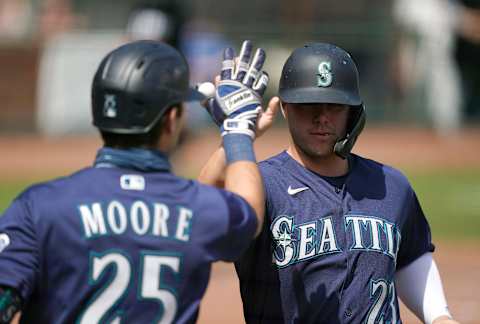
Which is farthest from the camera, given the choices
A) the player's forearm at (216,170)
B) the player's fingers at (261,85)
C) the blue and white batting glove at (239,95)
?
the player's forearm at (216,170)

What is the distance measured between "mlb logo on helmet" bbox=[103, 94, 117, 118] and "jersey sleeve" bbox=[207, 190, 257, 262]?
0.43 m

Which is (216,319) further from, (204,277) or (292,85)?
(204,277)

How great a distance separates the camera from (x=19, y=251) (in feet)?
11.0

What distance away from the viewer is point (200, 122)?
19188 millimetres

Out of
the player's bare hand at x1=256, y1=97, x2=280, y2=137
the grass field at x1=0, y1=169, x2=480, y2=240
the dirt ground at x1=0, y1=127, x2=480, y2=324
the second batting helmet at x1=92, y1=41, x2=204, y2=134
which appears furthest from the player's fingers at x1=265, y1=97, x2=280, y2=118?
the dirt ground at x1=0, y1=127, x2=480, y2=324

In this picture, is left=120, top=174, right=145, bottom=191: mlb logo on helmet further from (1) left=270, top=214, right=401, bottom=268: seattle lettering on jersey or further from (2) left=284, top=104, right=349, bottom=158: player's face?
(2) left=284, top=104, right=349, bottom=158: player's face

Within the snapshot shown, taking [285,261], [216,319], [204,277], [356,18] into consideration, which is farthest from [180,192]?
[356,18]

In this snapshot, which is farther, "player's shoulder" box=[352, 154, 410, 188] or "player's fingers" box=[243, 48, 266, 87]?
"player's shoulder" box=[352, 154, 410, 188]

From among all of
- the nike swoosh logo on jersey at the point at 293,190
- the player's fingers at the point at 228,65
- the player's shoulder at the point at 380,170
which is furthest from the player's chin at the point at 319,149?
the player's fingers at the point at 228,65

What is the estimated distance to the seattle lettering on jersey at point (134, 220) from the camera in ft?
11.2

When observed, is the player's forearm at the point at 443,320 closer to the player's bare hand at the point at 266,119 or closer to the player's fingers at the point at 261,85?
the player's bare hand at the point at 266,119

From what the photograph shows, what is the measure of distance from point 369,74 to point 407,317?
11368 millimetres

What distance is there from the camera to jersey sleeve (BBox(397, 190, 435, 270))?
4.58m

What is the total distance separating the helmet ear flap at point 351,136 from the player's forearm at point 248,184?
667mm
